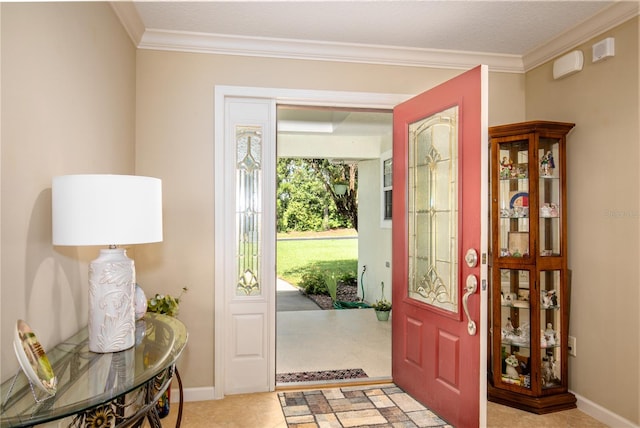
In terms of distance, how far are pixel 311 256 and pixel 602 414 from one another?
655 cm

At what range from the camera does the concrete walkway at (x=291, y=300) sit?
6.77 m

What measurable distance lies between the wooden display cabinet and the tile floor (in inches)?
7.1

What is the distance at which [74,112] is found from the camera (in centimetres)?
191

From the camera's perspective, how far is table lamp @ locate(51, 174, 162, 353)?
1459mm

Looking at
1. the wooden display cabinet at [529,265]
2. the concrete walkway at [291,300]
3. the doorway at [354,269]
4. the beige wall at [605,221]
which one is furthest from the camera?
the concrete walkway at [291,300]

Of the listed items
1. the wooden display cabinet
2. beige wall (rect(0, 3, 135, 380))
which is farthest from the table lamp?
the wooden display cabinet

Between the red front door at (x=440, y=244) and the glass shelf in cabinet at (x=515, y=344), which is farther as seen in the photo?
the glass shelf in cabinet at (x=515, y=344)

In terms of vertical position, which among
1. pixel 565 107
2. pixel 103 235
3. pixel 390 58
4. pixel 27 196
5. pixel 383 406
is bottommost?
pixel 383 406

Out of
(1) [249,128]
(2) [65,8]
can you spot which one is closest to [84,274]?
(2) [65,8]

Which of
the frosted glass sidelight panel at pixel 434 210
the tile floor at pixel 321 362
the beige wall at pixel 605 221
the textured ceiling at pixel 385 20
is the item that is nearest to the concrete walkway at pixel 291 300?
the tile floor at pixel 321 362

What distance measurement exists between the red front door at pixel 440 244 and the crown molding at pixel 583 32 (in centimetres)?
98

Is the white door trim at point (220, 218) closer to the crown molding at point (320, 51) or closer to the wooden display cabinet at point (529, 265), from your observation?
the crown molding at point (320, 51)

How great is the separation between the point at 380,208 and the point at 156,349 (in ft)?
17.6

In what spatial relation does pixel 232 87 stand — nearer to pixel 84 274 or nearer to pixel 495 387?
pixel 84 274
